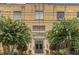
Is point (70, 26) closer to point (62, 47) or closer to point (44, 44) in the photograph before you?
point (62, 47)

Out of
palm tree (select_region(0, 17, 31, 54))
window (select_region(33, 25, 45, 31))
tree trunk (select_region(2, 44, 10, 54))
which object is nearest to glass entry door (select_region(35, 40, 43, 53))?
window (select_region(33, 25, 45, 31))

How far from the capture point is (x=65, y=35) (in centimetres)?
1365

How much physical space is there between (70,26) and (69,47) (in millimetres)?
1095

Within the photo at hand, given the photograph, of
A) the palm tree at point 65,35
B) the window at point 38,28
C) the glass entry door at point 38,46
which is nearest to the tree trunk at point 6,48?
the palm tree at point 65,35

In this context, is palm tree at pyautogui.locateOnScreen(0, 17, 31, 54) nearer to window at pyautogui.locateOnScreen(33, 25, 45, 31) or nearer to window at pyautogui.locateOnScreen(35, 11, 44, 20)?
window at pyautogui.locateOnScreen(33, 25, 45, 31)

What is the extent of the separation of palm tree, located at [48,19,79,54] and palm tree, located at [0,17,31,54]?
1.45 meters

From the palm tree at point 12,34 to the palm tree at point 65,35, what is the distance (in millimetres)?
1448

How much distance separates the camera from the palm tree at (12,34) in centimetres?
1295

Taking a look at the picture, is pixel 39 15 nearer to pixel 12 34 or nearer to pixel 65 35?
pixel 65 35

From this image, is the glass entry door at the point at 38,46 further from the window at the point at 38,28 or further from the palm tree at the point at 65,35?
Answer: the palm tree at the point at 65,35

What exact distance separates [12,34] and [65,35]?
273cm

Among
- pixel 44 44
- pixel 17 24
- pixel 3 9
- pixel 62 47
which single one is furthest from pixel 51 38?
pixel 3 9

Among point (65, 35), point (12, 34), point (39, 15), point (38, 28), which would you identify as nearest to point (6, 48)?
point (12, 34)

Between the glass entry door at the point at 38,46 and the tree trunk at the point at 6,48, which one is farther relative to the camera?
the glass entry door at the point at 38,46
